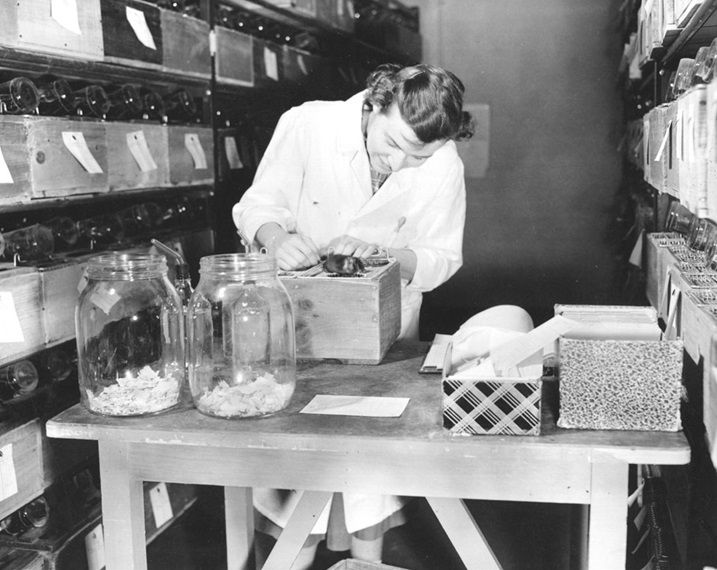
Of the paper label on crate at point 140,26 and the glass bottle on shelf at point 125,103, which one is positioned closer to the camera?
the paper label on crate at point 140,26

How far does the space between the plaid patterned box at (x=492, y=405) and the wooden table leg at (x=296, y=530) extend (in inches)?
21.2

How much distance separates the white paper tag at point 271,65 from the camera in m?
3.87

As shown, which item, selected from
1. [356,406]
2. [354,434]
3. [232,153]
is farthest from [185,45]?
[354,434]

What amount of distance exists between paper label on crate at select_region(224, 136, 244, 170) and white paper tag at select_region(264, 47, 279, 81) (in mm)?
→ 350

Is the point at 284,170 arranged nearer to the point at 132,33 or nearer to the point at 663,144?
the point at 132,33

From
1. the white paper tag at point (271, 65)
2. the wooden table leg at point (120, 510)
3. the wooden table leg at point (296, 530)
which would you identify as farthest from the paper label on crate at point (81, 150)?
the white paper tag at point (271, 65)

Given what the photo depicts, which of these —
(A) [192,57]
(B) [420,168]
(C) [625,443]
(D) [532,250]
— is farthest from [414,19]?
(C) [625,443]

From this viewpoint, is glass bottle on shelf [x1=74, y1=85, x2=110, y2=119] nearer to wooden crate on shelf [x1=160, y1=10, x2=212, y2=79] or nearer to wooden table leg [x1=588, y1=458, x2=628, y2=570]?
wooden crate on shelf [x1=160, y1=10, x2=212, y2=79]

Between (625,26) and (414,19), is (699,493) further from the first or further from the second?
(414,19)

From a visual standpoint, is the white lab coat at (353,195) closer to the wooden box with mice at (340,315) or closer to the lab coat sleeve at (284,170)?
the lab coat sleeve at (284,170)

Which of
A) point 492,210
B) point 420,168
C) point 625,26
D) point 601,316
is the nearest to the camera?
point 601,316

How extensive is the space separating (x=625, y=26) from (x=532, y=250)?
1.32 metres

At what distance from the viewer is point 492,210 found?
501 cm

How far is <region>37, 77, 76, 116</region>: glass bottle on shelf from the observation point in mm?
2678
